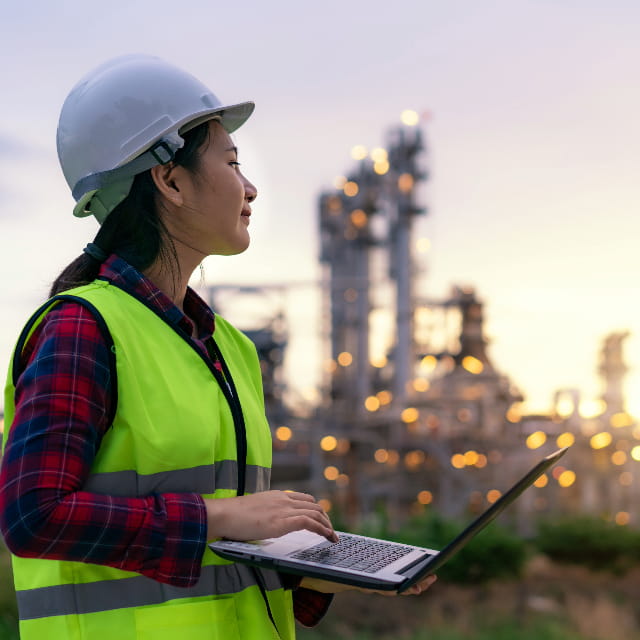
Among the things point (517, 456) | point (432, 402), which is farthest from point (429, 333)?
point (517, 456)

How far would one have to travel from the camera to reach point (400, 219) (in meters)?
23.6

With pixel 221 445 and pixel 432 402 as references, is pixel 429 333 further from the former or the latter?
pixel 221 445

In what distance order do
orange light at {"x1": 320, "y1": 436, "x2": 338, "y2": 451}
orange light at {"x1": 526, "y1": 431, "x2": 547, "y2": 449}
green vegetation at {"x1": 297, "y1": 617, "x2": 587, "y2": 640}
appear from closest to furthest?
green vegetation at {"x1": 297, "y1": 617, "x2": 587, "y2": 640}, orange light at {"x1": 526, "y1": 431, "x2": 547, "y2": 449}, orange light at {"x1": 320, "y1": 436, "x2": 338, "y2": 451}

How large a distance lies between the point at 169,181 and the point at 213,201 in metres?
0.10

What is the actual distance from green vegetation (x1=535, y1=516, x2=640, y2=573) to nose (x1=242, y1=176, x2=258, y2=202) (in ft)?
47.3

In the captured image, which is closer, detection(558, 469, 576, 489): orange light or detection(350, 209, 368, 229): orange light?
detection(558, 469, 576, 489): orange light

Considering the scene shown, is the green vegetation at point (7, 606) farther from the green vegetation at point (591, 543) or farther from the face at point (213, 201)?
the green vegetation at point (591, 543)

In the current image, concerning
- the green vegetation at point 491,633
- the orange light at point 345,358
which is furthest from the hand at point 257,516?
the orange light at point 345,358

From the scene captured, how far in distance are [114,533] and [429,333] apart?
22770 mm

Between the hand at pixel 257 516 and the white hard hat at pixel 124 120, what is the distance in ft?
2.19

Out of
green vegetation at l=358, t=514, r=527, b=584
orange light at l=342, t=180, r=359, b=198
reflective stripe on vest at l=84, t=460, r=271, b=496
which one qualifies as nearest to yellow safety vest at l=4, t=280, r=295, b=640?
reflective stripe on vest at l=84, t=460, r=271, b=496

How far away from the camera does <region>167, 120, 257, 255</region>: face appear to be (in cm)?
192

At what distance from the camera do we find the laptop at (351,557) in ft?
5.11

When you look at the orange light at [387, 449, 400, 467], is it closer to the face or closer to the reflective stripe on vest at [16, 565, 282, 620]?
the face
